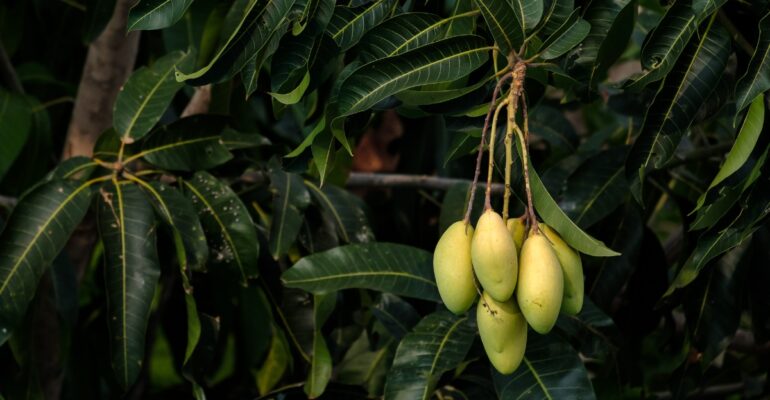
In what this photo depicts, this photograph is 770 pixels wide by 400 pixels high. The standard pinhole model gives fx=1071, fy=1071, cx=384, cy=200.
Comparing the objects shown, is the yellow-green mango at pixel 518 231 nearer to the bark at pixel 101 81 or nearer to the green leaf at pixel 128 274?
the green leaf at pixel 128 274

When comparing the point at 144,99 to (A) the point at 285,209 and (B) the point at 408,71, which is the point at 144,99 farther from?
(B) the point at 408,71

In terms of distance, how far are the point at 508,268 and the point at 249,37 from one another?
332 mm

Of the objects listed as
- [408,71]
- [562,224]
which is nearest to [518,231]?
[562,224]

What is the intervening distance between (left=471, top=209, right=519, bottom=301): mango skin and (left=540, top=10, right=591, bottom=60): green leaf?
0.20 meters

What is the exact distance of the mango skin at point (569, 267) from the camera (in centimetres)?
89

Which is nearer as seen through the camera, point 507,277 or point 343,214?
point 507,277

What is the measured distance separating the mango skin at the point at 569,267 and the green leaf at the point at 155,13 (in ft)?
1.24

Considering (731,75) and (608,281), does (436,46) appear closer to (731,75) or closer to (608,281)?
(731,75)

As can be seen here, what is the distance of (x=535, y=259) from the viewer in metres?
0.83

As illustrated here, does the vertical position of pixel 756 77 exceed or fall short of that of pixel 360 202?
it exceeds it

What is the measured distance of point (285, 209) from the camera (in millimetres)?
1461

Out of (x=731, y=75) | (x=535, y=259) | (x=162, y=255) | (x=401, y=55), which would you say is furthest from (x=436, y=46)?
(x=162, y=255)

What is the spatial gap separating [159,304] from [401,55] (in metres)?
1.16

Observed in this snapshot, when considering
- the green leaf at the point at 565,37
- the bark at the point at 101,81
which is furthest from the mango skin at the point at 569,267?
the bark at the point at 101,81
